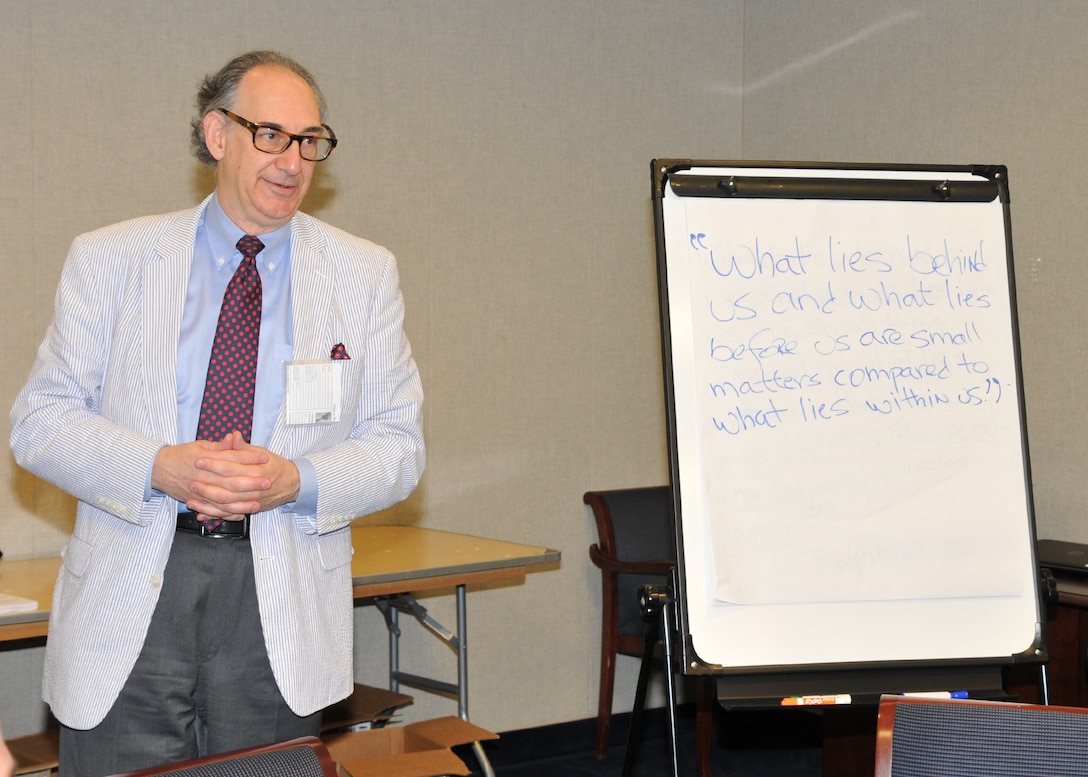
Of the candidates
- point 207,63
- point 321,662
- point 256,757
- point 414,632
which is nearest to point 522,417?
point 414,632

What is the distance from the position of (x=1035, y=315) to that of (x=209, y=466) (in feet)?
9.29

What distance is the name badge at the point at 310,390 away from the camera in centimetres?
186

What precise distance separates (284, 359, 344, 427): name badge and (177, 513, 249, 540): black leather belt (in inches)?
7.1

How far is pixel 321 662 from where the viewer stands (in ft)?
6.13

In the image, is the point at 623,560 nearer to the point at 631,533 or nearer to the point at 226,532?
the point at 631,533

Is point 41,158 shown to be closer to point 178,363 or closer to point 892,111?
point 178,363

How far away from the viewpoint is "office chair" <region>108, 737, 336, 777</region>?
1285 millimetres

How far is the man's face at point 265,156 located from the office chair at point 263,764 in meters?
0.92

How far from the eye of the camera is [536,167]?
420cm

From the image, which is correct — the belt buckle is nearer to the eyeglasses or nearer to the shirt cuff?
the shirt cuff

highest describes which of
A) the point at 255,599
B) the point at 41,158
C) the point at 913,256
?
the point at 41,158

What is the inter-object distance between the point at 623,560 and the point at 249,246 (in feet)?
8.14

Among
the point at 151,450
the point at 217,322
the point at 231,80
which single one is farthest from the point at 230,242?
the point at 151,450

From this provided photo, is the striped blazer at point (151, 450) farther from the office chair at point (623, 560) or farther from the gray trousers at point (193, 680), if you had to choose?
the office chair at point (623, 560)
